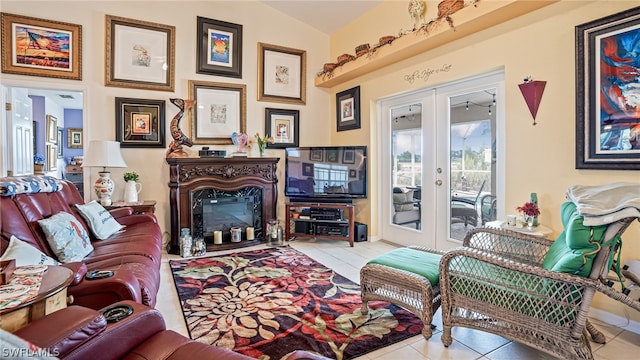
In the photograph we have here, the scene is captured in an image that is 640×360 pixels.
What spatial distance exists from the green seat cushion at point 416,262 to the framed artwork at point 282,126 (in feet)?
9.87

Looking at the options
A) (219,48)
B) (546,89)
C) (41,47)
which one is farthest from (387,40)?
(41,47)

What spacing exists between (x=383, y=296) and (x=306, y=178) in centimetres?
267

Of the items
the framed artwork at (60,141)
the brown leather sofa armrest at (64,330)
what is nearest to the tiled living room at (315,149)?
the brown leather sofa armrest at (64,330)

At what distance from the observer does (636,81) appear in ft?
7.00

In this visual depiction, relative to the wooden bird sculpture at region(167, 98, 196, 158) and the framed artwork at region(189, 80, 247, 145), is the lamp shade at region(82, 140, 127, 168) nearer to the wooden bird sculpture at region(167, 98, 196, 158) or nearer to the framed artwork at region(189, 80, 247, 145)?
the wooden bird sculpture at region(167, 98, 196, 158)

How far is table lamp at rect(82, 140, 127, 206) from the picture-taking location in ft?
11.4

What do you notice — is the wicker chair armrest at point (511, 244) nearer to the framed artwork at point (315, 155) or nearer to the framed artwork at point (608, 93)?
the framed artwork at point (608, 93)

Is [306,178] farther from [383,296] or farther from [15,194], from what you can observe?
[15,194]

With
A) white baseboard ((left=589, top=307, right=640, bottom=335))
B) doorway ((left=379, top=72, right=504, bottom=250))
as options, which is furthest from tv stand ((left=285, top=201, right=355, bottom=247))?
white baseboard ((left=589, top=307, right=640, bottom=335))

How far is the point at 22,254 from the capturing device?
169 cm

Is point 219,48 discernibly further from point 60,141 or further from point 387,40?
point 60,141

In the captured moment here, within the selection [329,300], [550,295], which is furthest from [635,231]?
[329,300]

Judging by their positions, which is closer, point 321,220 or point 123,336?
point 123,336

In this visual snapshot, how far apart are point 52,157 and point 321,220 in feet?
20.8
